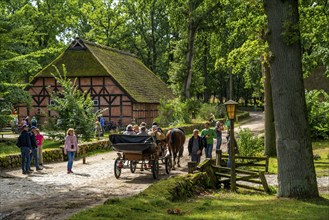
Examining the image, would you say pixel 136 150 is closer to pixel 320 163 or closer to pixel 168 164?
pixel 168 164

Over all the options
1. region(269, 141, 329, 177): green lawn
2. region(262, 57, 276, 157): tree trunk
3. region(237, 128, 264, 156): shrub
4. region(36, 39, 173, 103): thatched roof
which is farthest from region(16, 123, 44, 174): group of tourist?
region(36, 39, 173, 103): thatched roof

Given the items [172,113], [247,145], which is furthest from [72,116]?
[172,113]

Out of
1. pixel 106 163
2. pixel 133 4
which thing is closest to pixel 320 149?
pixel 106 163

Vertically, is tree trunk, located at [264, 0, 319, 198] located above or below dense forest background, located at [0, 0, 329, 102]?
below

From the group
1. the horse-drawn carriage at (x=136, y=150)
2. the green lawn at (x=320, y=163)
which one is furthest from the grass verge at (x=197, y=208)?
the green lawn at (x=320, y=163)

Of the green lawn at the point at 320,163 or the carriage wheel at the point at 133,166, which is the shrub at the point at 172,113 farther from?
the carriage wheel at the point at 133,166

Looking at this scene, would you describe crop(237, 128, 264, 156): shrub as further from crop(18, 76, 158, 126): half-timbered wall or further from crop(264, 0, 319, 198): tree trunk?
crop(18, 76, 158, 126): half-timbered wall

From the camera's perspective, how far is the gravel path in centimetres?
1054

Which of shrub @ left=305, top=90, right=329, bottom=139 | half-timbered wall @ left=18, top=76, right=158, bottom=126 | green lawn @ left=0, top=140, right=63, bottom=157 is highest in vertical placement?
half-timbered wall @ left=18, top=76, right=158, bottom=126

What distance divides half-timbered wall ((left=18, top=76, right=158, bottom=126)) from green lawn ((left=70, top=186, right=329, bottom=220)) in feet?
101

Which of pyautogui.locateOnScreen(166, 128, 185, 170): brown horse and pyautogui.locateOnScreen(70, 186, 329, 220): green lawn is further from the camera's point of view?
pyautogui.locateOnScreen(166, 128, 185, 170): brown horse

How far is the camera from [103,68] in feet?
139

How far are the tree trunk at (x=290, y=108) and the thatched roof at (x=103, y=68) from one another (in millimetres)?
30167

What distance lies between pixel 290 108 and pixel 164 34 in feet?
202
